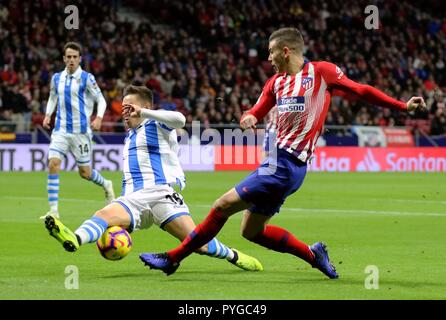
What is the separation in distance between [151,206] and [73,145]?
7129 millimetres

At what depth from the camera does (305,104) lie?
8.38 metres

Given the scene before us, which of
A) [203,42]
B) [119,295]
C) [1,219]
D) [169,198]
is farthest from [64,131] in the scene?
[203,42]

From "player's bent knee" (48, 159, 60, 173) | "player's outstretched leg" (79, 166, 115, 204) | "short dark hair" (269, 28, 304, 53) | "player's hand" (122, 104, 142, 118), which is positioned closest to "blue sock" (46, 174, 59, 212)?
"player's bent knee" (48, 159, 60, 173)

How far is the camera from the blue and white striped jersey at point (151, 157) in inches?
359

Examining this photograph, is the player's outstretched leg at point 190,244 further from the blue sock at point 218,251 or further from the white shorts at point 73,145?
the white shorts at point 73,145

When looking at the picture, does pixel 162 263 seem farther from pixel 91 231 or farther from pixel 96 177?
pixel 96 177

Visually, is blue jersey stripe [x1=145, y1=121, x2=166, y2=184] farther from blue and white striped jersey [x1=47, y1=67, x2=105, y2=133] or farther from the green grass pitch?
blue and white striped jersey [x1=47, y1=67, x2=105, y2=133]

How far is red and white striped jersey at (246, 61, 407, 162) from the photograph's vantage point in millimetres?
8367

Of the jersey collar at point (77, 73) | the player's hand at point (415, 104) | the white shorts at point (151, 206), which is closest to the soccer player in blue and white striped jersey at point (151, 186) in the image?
the white shorts at point (151, 206)

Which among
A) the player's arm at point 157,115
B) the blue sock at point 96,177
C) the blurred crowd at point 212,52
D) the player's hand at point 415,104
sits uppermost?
the blurred crowd at point 212,52

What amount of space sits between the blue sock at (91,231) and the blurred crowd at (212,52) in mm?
19566

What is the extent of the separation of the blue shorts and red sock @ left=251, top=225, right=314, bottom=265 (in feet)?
1.48

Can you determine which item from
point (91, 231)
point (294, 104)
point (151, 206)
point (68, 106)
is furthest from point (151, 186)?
point (68, 106)
